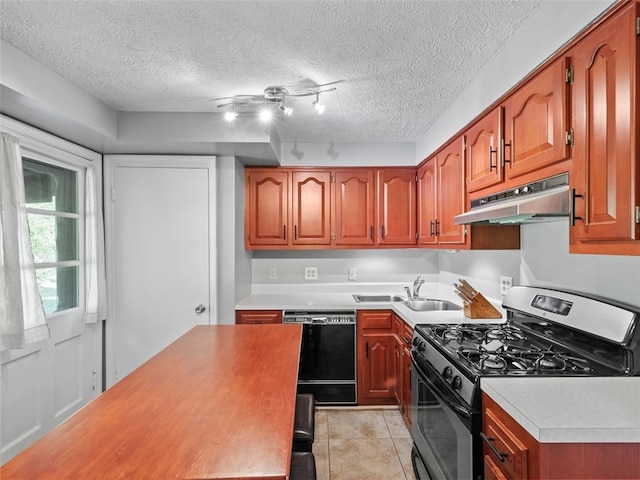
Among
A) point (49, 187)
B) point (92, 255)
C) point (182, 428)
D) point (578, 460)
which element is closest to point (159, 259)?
point (92, 255)

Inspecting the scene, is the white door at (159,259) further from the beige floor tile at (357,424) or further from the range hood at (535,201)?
the range hood at (535,201)

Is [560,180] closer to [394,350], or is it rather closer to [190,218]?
[394,350]

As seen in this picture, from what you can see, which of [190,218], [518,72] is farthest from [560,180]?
[190,218]

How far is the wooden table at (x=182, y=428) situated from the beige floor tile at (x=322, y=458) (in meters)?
1.03

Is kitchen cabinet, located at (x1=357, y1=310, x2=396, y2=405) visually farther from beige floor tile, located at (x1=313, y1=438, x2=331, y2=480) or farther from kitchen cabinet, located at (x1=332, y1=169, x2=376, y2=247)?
kitchen cabinet, located at (x1=332, y1=169, x2=376, y2=247)

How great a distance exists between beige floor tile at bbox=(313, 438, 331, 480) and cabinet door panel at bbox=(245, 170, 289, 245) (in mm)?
1659

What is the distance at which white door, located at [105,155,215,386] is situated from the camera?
2982 millimetres

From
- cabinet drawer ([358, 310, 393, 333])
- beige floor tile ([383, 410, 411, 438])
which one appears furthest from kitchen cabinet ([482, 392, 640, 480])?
cabinet drawer ([358, 310, 393, 333])

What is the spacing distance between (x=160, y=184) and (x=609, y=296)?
3006 mm

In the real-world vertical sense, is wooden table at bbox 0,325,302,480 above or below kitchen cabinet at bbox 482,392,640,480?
above

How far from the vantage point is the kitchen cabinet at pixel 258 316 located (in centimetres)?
303

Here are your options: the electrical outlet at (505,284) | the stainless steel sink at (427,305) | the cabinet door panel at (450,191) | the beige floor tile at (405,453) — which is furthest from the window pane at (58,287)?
the electrical outlet at (505,284)

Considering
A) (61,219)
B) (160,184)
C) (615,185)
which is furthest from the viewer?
(160,184)

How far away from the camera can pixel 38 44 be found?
174 centimetres
